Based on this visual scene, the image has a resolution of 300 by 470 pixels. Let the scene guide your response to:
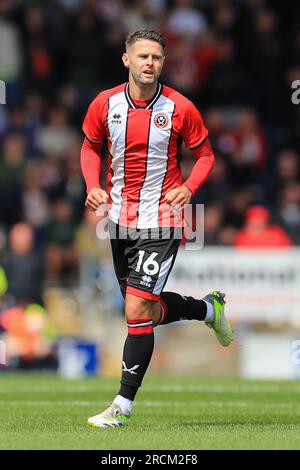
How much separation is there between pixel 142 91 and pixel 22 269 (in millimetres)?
7490

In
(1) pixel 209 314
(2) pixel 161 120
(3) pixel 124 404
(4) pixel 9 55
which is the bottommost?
(3) pixel 124 404

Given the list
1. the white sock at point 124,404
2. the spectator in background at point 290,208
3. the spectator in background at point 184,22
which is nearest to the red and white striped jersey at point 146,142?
the white sock at point 124,404

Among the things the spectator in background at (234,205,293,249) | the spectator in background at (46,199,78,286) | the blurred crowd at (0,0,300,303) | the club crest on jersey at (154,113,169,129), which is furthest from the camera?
the blurred crowd at (0,0,300,303)

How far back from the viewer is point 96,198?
23.7ft

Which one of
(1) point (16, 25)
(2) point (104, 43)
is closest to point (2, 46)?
(1) point (16, 25)

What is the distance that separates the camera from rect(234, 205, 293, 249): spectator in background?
14734 millimetres

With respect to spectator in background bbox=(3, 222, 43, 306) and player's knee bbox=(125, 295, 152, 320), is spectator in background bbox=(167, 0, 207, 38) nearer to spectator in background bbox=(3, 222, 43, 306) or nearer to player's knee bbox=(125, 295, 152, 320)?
spectator in background bbox=(3, 222, 43, 306)

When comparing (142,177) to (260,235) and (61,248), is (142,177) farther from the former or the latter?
(61,248)

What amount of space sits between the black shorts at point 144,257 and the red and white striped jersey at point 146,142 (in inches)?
2.5

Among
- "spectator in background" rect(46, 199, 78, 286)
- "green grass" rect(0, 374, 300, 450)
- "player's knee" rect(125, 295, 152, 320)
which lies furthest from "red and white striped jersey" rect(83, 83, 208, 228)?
"spectator in background" rect(46, 199, 78, 286)

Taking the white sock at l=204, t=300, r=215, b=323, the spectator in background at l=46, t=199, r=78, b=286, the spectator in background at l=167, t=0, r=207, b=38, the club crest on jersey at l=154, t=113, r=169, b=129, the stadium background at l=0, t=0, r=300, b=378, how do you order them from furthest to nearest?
the spectator in background at l=167, t=0, r=207, b=38 < the spectator in background at l=46, t=199, r=78, b=286 < the stadium background at l=0, t=0, r=300, b=378 < the white sock at l=204, t=300, r=215, b=323 < the club crest on jersey at l=154, t=113, r=169, b=129

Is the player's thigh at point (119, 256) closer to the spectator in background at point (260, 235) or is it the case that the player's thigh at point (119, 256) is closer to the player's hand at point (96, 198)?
the player's hand at point (96, 198)

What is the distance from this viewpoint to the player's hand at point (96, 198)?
7.22 meters

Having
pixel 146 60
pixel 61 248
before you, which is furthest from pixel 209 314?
pixel 61 248
